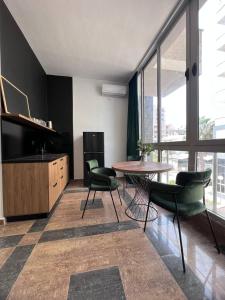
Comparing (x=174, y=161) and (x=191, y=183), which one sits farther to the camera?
(x=174, y=161)

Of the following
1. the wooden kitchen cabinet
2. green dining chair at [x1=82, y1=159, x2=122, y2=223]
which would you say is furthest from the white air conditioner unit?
the wooden kitchen cabinet

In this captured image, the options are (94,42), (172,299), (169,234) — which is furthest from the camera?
(94,42)

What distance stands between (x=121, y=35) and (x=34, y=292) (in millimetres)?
3685

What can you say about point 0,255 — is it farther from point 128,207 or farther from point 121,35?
point 121,35

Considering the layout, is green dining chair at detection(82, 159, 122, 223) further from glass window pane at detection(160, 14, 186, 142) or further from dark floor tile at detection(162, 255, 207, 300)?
glass window pane at detection(160, 14, 186, 142)

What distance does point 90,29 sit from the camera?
106 inches

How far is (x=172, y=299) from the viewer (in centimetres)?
107

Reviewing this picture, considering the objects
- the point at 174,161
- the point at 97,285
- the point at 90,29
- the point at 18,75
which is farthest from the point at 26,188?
the point at 90,29

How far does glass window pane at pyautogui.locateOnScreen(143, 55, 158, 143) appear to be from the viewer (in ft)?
11.5

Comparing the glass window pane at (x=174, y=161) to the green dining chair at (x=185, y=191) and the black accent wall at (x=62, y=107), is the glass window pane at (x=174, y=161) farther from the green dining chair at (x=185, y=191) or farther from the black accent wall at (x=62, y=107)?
the black accent wall at (x=62, y=107)

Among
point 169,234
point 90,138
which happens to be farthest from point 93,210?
point 90,138

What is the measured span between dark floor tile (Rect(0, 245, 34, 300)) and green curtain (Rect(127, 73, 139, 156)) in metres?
3.25

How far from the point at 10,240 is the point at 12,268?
501mm

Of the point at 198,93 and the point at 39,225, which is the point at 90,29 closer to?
the point at 198,93
